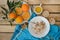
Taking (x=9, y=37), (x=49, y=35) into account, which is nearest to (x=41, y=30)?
(x=49, y=35)

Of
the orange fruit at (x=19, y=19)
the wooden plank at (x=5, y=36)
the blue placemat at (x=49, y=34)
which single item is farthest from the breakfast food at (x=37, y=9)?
the wooden plank at (x=5, y=36)

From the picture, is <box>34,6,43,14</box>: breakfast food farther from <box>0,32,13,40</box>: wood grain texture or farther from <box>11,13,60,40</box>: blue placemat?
<box>0,32,13,40</box>: wood grain texture

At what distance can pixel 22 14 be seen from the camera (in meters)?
1.52

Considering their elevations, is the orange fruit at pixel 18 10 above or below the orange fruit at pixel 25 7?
below

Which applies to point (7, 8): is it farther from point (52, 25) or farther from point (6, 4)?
point (52, 25)

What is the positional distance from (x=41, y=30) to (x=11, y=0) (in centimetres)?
38

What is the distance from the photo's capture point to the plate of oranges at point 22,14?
4.87 ft

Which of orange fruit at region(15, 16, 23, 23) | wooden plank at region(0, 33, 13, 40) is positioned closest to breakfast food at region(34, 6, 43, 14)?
orange fruit at region(15, 16, 23, 23)

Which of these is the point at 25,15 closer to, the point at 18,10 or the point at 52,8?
the point at 18,10

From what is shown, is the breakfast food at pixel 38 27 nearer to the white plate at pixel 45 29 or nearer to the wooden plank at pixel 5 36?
the white plate at pixel 45 29

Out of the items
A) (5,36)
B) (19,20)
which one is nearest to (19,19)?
(19,20)

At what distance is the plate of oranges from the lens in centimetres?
149

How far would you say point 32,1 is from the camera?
5.01 ft

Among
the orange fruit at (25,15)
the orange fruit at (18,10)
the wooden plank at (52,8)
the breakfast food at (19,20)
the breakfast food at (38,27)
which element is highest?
the wooden plank at (52,8)
